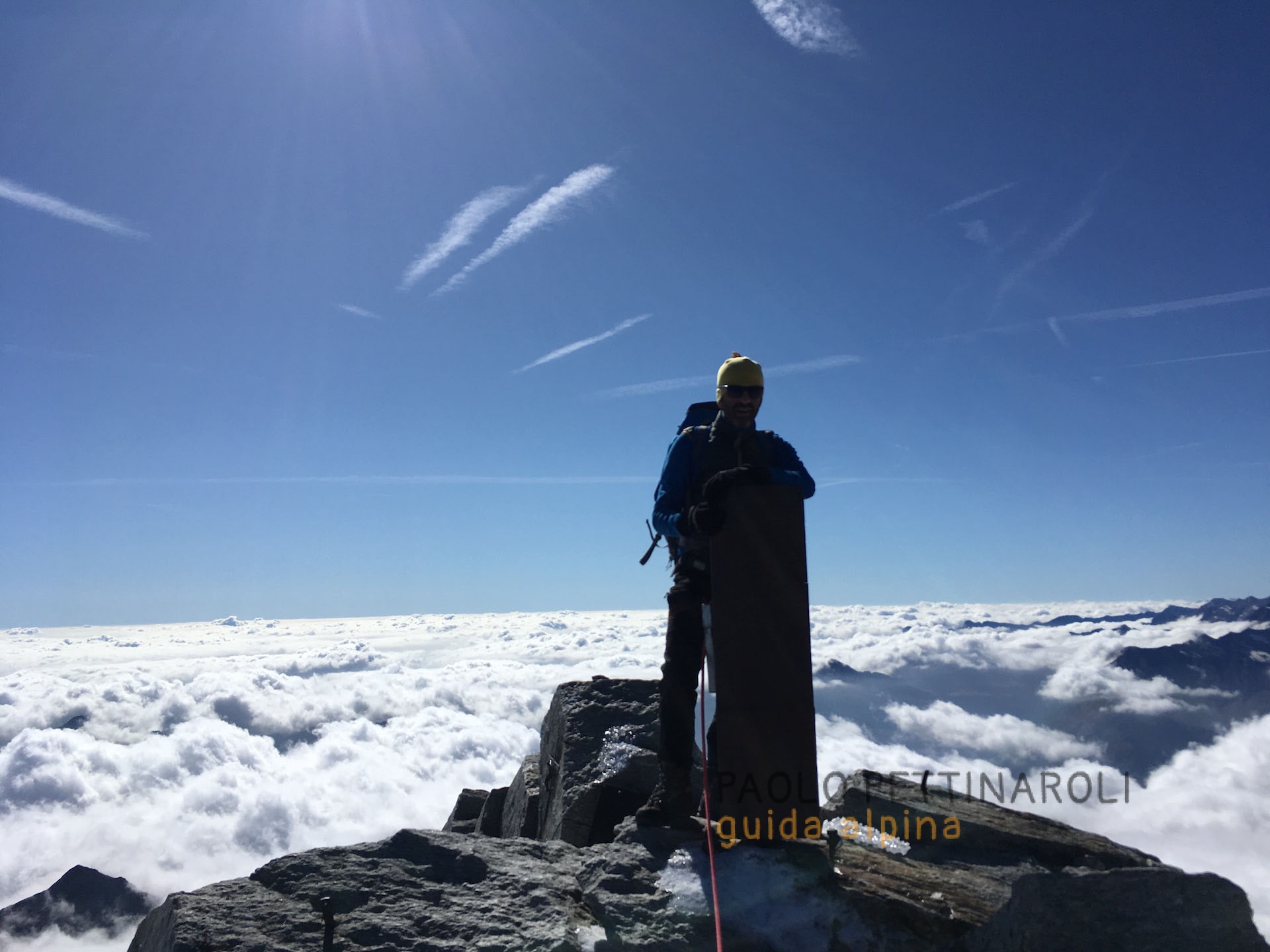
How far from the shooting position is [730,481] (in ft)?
16.5

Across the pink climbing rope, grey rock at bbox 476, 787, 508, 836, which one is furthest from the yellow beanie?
grey rock at bbox 476, 787, 508, 836

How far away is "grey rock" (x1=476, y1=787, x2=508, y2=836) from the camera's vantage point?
12.6 metres

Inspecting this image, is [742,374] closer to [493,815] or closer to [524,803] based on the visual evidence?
[524,803]

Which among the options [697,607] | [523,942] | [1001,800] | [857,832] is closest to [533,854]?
[523,942]

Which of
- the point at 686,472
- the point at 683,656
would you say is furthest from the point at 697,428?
the point at 683,656

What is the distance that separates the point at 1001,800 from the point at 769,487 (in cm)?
595

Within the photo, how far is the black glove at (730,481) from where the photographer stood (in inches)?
198

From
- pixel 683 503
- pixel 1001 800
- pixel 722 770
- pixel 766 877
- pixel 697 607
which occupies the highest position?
pixel 683 503

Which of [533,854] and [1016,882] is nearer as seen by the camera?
[1016,882]

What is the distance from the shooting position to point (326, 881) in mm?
4805

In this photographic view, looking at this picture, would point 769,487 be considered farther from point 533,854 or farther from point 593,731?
point 593,731

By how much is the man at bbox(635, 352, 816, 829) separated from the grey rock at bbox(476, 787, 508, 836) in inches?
319

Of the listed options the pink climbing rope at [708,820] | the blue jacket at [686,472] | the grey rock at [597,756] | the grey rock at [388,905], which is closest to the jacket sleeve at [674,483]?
the blue jacket at [686,472]

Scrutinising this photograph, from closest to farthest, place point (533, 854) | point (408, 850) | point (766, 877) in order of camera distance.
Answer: point (766, 877), point (408, 850), point (533, 854)
